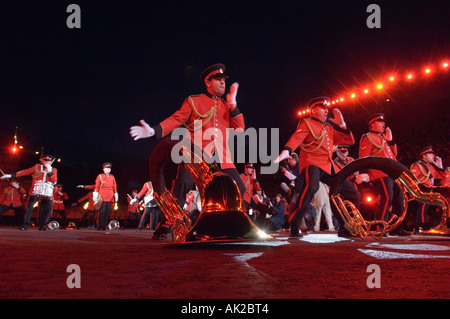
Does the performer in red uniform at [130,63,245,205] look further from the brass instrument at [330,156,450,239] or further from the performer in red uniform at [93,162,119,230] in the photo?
the performer in red uniform at [93,162,119,230]

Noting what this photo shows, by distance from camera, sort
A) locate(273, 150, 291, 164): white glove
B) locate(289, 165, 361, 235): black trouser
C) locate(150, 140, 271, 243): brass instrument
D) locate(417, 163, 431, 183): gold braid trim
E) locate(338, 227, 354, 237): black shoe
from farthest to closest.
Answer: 1. locate(417, 163, 431, 183): gold braid trim
2. locate(338, 227, 354, 237): black shoe
3. locate(289, 165, 361, 235): black trouser
4. locate(273, 150, 291, 164): white glove
5. locate(150, 140, 271, 243): brass instrument

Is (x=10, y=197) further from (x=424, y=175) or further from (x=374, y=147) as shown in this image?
(x=424, y=175)

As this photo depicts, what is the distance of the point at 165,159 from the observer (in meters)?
4.18

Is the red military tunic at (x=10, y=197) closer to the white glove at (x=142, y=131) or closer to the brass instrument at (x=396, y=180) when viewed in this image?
the white glove at (x=142, y=131)

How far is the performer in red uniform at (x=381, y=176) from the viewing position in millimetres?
6125

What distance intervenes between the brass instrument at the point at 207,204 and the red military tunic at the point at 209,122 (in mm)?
311

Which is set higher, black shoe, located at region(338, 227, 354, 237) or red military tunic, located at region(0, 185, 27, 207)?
red military tunic, located at region(0, 185, 27, 207)

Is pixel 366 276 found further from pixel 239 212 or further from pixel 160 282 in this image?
pixel 239 212

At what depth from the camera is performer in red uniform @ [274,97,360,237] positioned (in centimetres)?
548

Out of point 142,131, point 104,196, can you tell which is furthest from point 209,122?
point 104,196

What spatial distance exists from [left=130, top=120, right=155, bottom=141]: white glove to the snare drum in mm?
6010

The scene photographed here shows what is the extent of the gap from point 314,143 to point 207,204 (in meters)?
2.51

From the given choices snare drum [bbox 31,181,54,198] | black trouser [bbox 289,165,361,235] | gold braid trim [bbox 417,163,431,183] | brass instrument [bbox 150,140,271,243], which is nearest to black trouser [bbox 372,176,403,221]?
black trouser [bbox 289,165,361,235]

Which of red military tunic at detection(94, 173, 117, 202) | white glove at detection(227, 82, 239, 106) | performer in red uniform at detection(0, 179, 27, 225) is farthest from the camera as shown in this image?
red military tunic at detection(94, 173, 117, 202)
